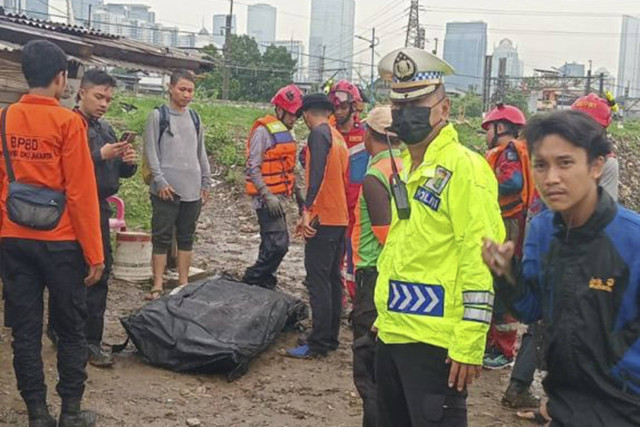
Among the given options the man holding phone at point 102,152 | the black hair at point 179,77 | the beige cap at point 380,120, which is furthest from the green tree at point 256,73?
the beige cap at point 380,120

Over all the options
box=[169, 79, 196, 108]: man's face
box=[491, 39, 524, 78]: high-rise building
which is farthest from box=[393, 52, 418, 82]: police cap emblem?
box=[491, 39, 524, 78]: high-rise building

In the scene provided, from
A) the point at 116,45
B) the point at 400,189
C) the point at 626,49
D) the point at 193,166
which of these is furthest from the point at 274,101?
the point at 626,49

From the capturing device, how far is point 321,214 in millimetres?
6562

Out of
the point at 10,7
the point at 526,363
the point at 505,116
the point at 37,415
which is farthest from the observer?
the point at 10,7

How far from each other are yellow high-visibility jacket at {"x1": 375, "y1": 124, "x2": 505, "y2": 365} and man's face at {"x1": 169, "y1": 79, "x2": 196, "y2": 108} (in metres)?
4.22

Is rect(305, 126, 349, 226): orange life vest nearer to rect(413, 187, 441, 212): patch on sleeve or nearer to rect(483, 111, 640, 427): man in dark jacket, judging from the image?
rect(413, 187, 441, 212): patch on sleeve

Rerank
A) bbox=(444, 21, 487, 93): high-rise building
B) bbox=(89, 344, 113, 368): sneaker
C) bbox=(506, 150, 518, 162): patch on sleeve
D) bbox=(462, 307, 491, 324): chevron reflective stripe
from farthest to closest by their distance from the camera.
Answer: bbox=(444, 21, 487, 93): high-rise building, bbox=(506, 150, 518, 162): patch on sleeve, bbox=(89, 344, 113, 368): sneaker, bbox=(462, 307, 491, 324): chevron reflective stripe

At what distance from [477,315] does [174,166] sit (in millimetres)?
4675

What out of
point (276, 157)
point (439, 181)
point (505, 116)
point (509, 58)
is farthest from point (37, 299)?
point (509, 58)

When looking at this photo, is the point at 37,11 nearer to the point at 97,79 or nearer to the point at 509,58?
the point at 97,79

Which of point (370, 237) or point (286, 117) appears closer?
point (370, 237)

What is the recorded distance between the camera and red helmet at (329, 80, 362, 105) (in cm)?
727

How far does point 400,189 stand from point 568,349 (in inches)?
48.0

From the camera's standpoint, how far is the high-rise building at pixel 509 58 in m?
72.2
